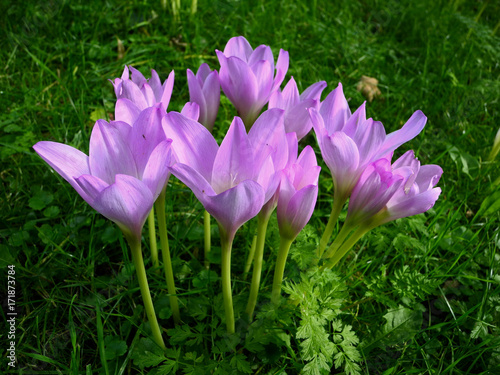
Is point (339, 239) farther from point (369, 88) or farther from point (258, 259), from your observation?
point (369, 88)

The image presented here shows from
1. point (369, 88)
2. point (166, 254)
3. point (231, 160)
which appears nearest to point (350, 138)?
point (231, 160)

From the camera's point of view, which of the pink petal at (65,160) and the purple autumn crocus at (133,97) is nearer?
the pink petal at (65,160)

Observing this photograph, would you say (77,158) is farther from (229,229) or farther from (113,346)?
(113,346)

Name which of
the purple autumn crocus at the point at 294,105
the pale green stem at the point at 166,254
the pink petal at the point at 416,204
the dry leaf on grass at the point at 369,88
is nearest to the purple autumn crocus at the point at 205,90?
the purple autumn crocus at the point at 294,105

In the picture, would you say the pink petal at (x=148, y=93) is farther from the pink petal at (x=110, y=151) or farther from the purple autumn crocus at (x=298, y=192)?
the purple autumn crocus at (x=298, y=192)

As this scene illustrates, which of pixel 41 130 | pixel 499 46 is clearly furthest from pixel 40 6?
pixel 499 46

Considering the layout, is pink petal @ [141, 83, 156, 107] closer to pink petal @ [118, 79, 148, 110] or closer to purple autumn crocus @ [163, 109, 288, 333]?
pink petal @ [118, 79, 148, 110]

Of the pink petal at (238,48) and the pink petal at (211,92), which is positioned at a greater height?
the pink petal at (238,48)
